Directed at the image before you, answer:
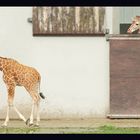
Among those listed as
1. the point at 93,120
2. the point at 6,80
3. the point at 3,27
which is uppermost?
the point at 3,27

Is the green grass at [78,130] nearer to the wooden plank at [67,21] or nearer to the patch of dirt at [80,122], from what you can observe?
the patch of dirt at [80,122]

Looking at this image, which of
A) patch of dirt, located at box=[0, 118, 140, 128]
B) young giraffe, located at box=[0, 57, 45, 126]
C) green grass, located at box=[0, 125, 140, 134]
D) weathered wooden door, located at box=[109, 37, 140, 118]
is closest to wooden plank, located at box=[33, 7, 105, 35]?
weathered wooden door, located at box=[109, 37, 140, 118]

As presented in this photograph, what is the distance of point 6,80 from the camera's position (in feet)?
55.5

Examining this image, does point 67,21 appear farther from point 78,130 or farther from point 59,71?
point 78,130

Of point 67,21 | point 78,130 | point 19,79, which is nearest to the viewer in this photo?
point 78,130

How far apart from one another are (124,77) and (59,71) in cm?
185

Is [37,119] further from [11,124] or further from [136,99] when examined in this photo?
[136,99]

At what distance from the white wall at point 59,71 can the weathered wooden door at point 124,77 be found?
205 mm

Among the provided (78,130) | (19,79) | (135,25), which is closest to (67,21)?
(135,25)

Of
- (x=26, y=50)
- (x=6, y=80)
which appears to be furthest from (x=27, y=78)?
(x=26, y=50)

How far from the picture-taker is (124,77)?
18938 mm

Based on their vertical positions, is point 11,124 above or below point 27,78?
below

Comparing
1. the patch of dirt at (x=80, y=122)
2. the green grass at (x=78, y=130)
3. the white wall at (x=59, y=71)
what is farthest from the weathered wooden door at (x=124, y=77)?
the green grass at (x=78, y=130)

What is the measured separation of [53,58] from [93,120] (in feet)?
6.85
